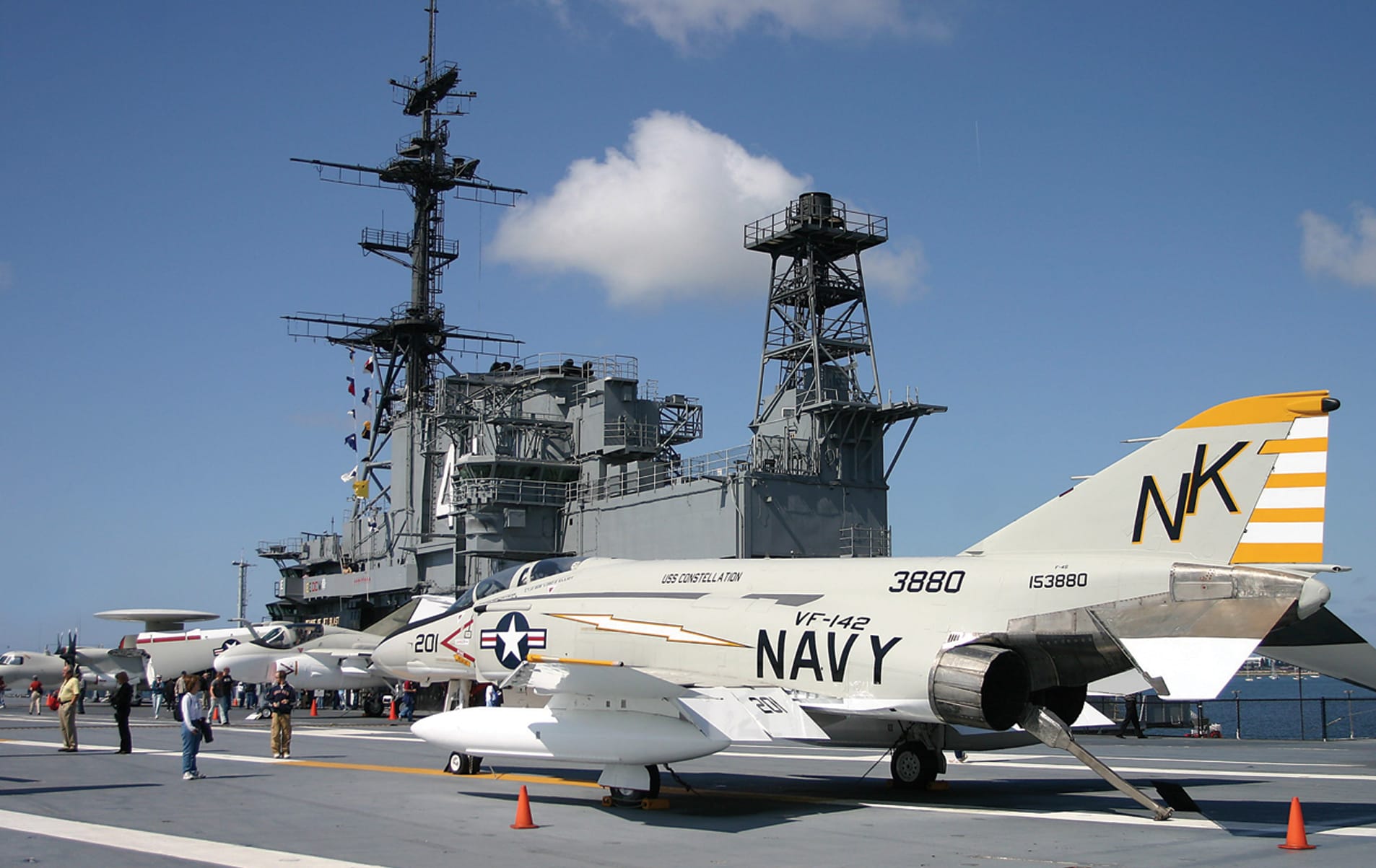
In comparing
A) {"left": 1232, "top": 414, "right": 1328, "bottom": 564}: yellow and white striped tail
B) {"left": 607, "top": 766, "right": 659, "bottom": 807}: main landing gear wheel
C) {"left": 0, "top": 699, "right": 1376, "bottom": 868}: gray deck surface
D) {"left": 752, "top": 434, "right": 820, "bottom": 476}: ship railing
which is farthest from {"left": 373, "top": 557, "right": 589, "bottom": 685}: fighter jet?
{"left": 752, "top": 434, "right": 820, "bottom": 476}: ship railing

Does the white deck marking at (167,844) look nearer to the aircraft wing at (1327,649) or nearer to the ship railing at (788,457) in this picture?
the aircraft wing at (1327,649)

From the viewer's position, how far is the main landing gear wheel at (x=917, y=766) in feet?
49.6

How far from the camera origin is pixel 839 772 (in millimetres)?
17922

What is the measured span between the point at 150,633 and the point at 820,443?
81.6 ft

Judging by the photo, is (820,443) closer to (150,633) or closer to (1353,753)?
(1353,753)

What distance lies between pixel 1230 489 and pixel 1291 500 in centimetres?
70

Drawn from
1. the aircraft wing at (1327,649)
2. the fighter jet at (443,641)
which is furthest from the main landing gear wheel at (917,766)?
the fighter jet at (443,641)

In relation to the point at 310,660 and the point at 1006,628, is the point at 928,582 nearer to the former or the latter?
the point at 1006,628

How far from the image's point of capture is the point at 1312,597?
1161 centimetres

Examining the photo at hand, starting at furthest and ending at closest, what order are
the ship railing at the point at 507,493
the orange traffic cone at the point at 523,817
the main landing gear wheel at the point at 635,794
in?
the ship railing at the point at 507,493
the main landing gear wheel at the point at 635,794
the orange traffic cone at the point at 523,817

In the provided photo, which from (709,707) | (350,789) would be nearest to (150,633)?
(350,789)

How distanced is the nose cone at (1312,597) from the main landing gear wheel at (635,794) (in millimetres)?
7357

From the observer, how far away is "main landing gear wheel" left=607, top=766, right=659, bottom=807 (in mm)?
13469

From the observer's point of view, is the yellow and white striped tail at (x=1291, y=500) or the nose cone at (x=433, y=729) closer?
the yellow and white striped tail at (x=1291, y=500)
